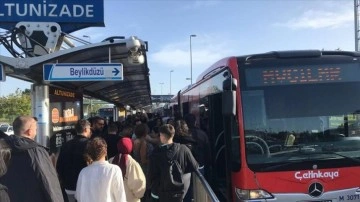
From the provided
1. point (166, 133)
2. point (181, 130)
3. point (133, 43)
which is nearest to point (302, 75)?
point (166, 133)

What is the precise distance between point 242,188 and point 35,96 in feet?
17.2

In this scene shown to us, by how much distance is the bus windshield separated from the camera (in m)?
6.40

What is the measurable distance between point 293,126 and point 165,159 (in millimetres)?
1886

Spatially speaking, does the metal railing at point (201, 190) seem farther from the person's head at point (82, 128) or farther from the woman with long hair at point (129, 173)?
the person's head at point (82, 128)

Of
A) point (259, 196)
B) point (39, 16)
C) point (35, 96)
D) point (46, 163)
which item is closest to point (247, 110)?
point (259, 196)

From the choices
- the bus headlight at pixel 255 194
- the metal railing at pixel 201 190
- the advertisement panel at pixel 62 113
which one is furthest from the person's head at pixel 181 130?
the advertisement panel at pixel 62 113

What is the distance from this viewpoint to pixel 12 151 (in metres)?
3.92

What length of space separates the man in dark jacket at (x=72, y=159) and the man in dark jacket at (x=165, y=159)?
969 millimetres

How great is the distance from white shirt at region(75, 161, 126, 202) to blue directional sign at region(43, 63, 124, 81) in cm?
401

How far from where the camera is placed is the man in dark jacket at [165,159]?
6.25m

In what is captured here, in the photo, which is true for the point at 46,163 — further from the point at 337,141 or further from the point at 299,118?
the point at 337,141

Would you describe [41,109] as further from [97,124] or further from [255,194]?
[255,194]

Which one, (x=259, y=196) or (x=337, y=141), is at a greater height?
(x=337, y=141)

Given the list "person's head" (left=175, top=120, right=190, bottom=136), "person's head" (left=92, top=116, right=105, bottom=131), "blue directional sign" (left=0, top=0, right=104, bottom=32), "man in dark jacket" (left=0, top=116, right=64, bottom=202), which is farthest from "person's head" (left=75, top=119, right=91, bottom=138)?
"blue directional sign" (left=0, top=0, right=104, bottom=32)
